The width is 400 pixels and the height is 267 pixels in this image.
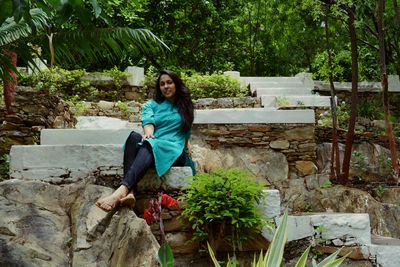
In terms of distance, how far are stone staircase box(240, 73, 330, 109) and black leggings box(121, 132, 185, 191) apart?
11.6ft

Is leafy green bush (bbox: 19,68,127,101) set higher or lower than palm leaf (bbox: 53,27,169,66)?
lower

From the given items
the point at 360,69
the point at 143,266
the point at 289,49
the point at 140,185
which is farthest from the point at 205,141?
the point at 289,49

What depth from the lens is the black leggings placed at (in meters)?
3.81

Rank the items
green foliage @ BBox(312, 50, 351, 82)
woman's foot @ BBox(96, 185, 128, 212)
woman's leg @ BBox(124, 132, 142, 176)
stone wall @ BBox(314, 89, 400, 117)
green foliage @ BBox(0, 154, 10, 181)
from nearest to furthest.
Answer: woman's foot @ BBox(96, 185, 128, 212) < woman's leg @ BBox(124, 132, 142, 176) < green foliage @ BBox(0, 154, 10, 181) < green foliage @ BBox(312, 50, 351, 82) < stone wall @ BBox(314, 89, 400, 117)

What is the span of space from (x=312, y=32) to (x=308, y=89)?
4.75 ft

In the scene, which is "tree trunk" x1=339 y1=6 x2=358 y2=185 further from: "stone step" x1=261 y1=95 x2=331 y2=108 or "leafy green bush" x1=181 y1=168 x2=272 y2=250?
"leafy green bush" x1=181 y1=168 x2=272 y2=250

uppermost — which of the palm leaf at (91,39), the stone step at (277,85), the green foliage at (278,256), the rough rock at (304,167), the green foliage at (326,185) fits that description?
the palm leaf at (91,39)

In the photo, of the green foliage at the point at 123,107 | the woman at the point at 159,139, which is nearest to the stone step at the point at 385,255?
the woman at the point at 159,139

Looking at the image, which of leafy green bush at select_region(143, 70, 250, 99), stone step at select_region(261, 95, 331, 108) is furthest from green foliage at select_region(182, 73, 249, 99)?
stone step at select_region(261, 95, 331, 108)

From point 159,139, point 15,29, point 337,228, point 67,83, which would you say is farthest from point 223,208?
point 67,83

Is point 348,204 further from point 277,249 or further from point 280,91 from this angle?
point 280,91

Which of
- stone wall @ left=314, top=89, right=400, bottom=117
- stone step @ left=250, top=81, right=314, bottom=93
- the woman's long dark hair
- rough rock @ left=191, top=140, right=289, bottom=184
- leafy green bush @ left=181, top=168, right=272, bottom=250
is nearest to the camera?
leafy green bush @ left=181, top=168, right=272, bottom=250

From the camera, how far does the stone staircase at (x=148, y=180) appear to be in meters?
4.11

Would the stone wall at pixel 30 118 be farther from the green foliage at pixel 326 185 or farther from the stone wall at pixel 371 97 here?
the stone wall at pixel 371 97
